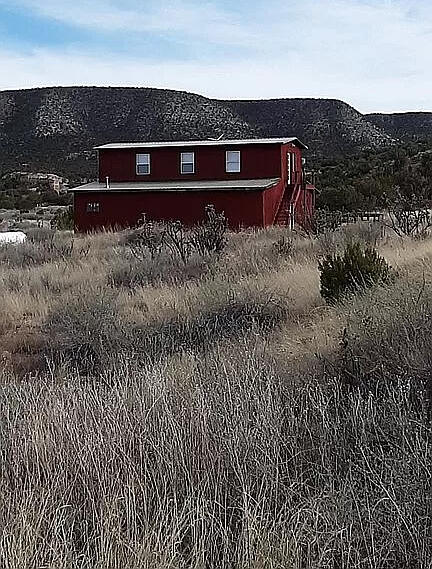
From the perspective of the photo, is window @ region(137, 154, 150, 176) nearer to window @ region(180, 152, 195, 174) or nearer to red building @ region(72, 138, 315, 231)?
red building @ region(72, 138, 315, 231)

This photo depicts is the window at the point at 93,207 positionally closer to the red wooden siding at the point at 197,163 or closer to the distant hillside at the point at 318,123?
the red wooden siding at the point at 197,163

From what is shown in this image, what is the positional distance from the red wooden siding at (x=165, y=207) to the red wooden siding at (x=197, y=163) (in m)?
→ 1.83

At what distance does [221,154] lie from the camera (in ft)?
111

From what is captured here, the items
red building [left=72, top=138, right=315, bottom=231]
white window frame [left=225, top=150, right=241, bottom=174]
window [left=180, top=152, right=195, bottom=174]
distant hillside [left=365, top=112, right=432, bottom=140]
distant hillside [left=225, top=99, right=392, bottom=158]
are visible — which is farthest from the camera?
distant hillside [left=365, top=112, right=432, bottom=140]

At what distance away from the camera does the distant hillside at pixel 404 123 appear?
260 ft

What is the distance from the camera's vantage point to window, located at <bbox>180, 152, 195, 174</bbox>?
34.3m

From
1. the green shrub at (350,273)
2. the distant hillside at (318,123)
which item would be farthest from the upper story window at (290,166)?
the distant hillside at (318,123)

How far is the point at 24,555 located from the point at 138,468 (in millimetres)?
1028

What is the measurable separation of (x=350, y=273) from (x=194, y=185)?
24.3 meters

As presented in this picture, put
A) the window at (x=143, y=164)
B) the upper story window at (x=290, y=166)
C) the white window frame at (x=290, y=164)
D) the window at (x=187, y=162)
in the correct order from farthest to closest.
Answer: the upper story window at (x=290, y=166) < the white window frame at (x=290, y=164) < the window at (x=143, y=164) < the window at (x=187, y=162)

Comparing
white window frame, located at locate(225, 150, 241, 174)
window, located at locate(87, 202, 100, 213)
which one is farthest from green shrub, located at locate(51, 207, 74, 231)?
white window frame, located at locate(225, 150, 241, 174)

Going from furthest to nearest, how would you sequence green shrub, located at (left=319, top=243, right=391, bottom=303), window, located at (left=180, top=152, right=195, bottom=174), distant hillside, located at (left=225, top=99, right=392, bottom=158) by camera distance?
distant hillside, located at (left=225, top=99, right=392, bottom=158) < window, located at (left=180, top=152, right=195, bottom=174) < green shrub, located at (left=319, top=243, right=391, bottom=303)

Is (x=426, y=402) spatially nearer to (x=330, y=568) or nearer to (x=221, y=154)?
(x=330, y=568)

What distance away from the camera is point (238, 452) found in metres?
4.31
